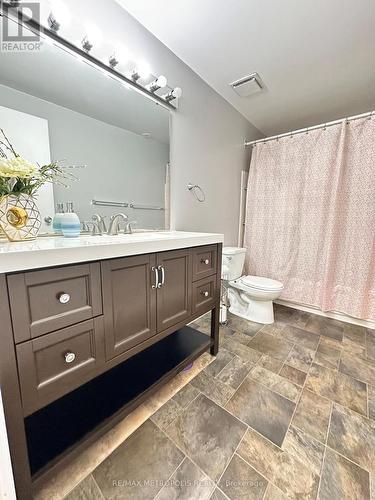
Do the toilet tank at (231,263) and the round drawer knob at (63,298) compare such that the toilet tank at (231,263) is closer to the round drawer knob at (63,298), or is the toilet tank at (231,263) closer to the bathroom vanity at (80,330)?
the bathroom vanity at (80,330)

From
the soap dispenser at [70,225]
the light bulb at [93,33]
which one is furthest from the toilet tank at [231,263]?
the light bulb at [93,33]

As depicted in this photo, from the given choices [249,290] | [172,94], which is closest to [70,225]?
[172,94]

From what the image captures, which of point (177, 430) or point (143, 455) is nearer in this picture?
point (143, 455)

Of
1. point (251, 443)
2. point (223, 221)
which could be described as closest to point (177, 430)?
point (251, 443)

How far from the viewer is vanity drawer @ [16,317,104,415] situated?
24.9 inches

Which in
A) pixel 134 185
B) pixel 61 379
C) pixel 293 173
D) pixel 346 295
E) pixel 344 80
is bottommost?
pixel 346 295

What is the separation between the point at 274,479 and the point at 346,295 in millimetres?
1804

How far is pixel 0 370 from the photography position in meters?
0.57

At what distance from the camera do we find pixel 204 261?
50.8 inches

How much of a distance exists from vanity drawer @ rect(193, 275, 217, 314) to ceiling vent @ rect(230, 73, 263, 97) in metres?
1.73

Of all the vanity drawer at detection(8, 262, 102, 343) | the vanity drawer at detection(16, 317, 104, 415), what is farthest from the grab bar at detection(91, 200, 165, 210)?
the vanity drawer at detection(16, 317, 104, 415)

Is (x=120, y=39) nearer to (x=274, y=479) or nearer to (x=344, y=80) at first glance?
(x=344, y=80)

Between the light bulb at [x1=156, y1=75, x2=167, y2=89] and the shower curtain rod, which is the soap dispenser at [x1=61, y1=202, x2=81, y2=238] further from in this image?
the shower curtain rod

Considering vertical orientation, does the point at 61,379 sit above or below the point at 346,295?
above
